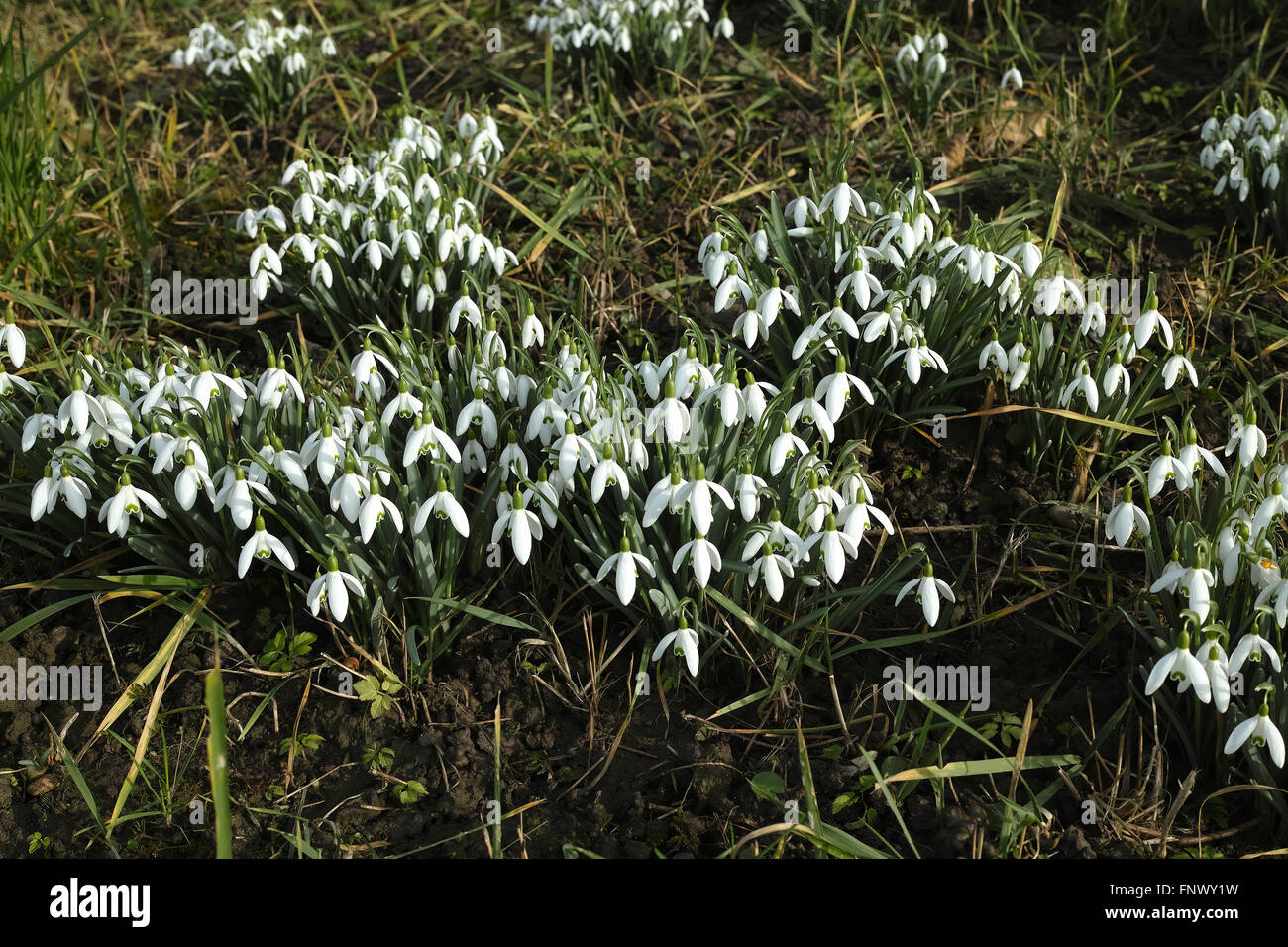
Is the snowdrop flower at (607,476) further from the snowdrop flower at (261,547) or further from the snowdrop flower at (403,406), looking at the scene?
the snowdrop flower at (261,547)

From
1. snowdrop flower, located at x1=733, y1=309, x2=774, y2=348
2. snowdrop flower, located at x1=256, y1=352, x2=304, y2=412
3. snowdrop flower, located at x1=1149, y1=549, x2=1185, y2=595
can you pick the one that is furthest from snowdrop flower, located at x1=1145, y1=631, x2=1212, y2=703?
snowdrop flower, located at x1=256, y1=352, x2=304, y2=412

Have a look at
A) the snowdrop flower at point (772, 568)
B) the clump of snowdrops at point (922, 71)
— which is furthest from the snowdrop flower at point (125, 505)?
the clump of snowdrops at point (922, 71)

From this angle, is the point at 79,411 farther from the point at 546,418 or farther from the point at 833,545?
the point at 833,545

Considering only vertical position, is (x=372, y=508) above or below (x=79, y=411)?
below

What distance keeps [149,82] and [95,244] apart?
4.72 feet

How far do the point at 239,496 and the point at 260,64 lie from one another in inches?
105

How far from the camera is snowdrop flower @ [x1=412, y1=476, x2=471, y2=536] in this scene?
2.43m

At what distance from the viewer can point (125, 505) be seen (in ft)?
8.24

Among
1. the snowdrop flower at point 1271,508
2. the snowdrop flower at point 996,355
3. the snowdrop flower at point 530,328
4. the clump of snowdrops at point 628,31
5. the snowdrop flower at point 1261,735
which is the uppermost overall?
A: the clump of snowdrops at point 628,31

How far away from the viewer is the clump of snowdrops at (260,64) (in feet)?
14.7

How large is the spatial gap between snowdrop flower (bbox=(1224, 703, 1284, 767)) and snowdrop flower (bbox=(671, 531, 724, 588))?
1.01 meters

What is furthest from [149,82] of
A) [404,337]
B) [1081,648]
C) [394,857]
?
[1081,648]

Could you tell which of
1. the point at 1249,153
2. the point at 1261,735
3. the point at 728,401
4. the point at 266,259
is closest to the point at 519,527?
the point at 728,401

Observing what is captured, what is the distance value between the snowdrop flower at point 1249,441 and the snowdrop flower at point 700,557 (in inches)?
45.4
